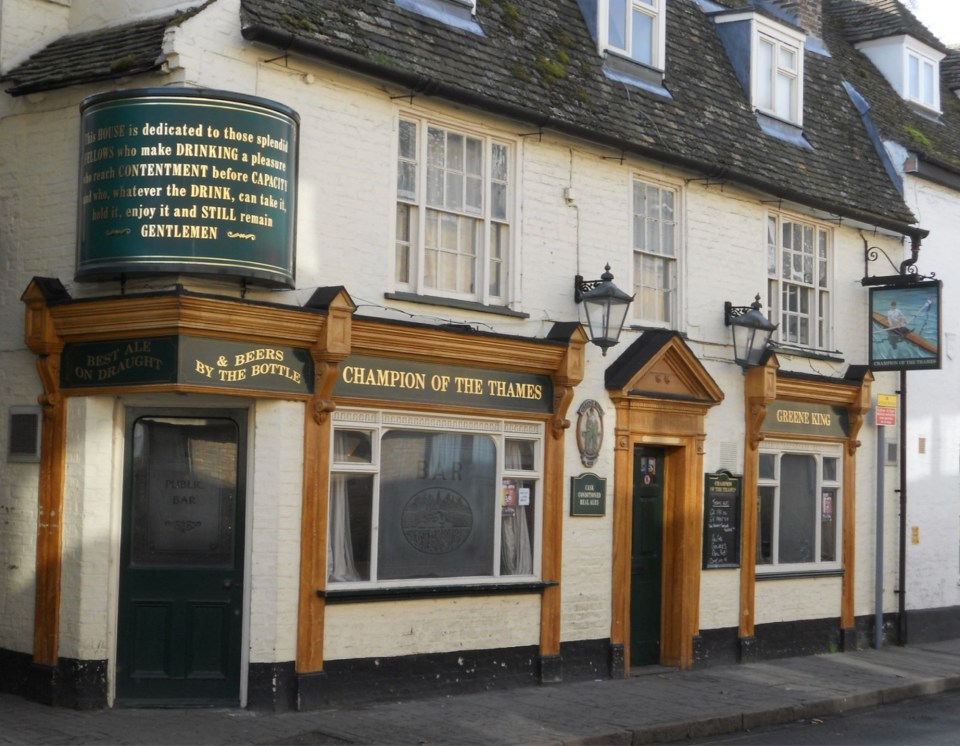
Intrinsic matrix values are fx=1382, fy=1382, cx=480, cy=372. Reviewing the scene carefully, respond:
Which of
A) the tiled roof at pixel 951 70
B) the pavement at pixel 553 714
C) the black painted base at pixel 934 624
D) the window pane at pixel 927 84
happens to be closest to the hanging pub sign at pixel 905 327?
the black painted base at pixel 934 624

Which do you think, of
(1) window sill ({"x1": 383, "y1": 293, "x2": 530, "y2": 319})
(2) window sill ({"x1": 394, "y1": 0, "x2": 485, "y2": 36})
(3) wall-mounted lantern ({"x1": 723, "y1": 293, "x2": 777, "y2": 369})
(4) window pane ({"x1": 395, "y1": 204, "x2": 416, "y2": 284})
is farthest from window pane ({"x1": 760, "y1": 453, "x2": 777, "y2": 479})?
(2) window sill ({"x1": 394, "y1": 0, "x2": 485, "y2": 36})

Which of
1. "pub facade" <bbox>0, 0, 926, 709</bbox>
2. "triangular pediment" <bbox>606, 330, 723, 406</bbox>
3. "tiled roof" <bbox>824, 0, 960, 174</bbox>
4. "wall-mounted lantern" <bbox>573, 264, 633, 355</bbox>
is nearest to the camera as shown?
"pub facade" <bbox>0, 0, 926, 709</bbox>

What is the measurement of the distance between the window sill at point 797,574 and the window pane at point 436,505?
4.76 metres

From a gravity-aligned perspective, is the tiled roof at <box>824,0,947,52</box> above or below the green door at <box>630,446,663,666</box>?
above

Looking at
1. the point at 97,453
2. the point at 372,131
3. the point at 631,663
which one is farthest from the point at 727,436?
the point at 97,453

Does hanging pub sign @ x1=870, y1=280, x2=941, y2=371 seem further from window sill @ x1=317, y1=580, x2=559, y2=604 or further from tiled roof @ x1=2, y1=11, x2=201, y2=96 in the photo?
tiled roof @ x1=2, y1=11, x2=201, y2=96

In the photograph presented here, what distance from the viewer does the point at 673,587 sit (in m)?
15.7

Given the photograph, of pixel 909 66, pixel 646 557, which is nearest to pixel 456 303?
pixel 646 557

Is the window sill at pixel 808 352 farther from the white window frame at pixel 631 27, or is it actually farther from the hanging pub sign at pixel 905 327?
the white window frame at pixel 631 27

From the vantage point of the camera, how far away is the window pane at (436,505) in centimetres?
1269

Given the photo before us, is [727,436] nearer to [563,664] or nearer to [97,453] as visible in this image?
[563,664]

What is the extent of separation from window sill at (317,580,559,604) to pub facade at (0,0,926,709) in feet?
0.13

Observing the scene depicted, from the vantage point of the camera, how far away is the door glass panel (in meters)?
11.7

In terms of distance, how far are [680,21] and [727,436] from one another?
209 inches
